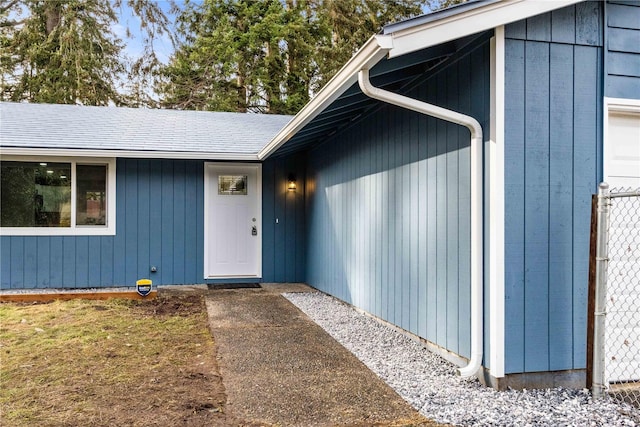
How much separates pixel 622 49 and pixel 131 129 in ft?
23.4

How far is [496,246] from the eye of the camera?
3004 millimetres

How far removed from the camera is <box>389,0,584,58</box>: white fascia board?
272 centimetres

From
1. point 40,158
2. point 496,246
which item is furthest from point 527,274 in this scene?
point 40,158

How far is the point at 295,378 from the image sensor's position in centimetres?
325

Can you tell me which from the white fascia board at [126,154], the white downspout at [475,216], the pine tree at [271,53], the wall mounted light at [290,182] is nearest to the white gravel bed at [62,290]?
the white fascia board at [126,154]

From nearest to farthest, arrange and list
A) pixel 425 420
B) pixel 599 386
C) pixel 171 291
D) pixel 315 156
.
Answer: pixel 425 420, pixel 599 386, pixel 171 291, pixel 315 156

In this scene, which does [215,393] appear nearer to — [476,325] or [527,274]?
[476,325]

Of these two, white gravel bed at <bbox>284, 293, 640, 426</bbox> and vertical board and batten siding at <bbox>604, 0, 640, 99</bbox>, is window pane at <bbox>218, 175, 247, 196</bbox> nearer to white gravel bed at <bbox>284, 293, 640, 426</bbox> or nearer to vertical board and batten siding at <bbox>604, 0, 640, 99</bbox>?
white gravel bed at <bbox>284, 293, 640, 426</bbox>

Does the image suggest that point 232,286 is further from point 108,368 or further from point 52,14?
point 52,14

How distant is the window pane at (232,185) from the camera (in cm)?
772

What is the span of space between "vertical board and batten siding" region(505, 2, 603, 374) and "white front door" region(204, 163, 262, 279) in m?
5.30

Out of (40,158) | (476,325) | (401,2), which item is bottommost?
(476,325)

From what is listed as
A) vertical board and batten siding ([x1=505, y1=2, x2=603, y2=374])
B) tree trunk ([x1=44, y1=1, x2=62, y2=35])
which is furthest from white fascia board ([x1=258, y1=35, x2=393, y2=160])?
tree trunk ([x1=44, y1=1, x2=62, y2=35])

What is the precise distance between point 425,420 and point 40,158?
264 inches
